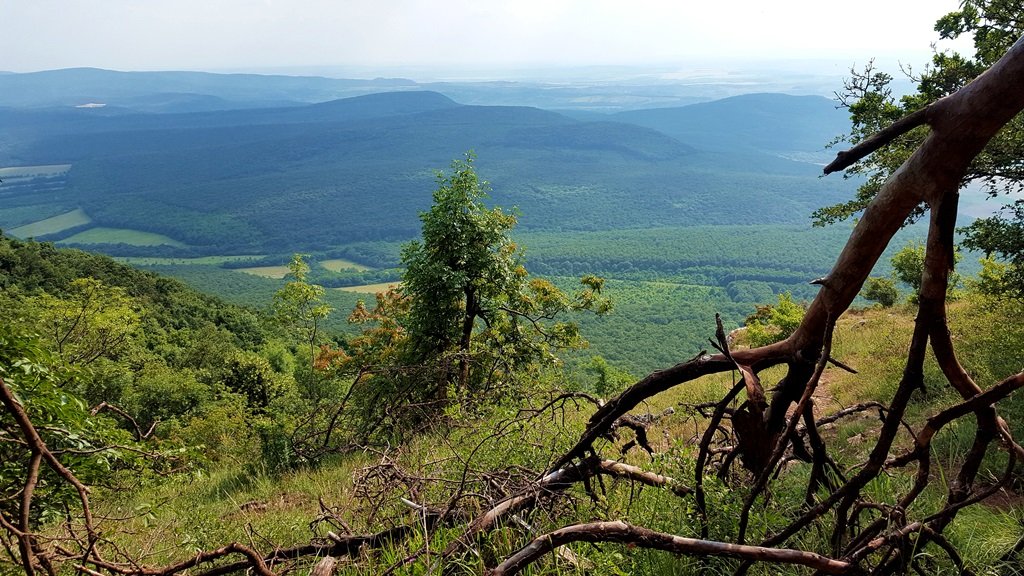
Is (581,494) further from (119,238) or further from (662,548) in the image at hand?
(119,238)

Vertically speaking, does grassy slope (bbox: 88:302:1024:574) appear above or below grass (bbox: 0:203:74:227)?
above

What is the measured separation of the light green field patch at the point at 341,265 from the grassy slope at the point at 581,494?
4392 inches

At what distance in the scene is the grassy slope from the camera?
2291 mm

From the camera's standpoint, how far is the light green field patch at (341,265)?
117875 millimetres

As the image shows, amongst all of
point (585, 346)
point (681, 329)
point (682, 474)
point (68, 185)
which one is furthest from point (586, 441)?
point (68, 185)

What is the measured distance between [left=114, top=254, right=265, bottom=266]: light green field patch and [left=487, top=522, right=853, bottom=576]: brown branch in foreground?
13367 cm

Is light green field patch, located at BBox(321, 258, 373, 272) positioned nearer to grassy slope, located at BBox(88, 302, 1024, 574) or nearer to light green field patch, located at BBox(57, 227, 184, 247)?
light green field patch, located at BBox(57, 227, 184, 247)

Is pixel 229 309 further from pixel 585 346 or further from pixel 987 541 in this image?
pixel 987 541

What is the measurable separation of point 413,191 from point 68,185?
11887 cm

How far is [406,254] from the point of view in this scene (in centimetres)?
1143

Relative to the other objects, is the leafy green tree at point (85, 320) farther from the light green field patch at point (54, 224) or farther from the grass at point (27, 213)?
the grass at point (27, 213)

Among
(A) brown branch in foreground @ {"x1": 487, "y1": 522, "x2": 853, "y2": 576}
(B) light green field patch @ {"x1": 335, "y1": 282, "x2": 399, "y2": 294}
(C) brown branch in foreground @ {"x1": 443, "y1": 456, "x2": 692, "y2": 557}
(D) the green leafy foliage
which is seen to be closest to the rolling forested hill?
(B) light green field patch @ {"x1": 335, "y1": 282, "x2": 399, "y2": 294}

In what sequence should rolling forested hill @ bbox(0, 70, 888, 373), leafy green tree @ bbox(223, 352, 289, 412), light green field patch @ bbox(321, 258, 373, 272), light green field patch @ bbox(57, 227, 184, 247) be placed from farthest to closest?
light green field patch @ bbox(57, 227, 184, 247), light green field patch @ bbox(321, 258, 373, 272), rolling forested hill @ bbox(0, 70, 888, 373), leafy green tree @ bbox(223, 352, 289, 412)

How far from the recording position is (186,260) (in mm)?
125062
